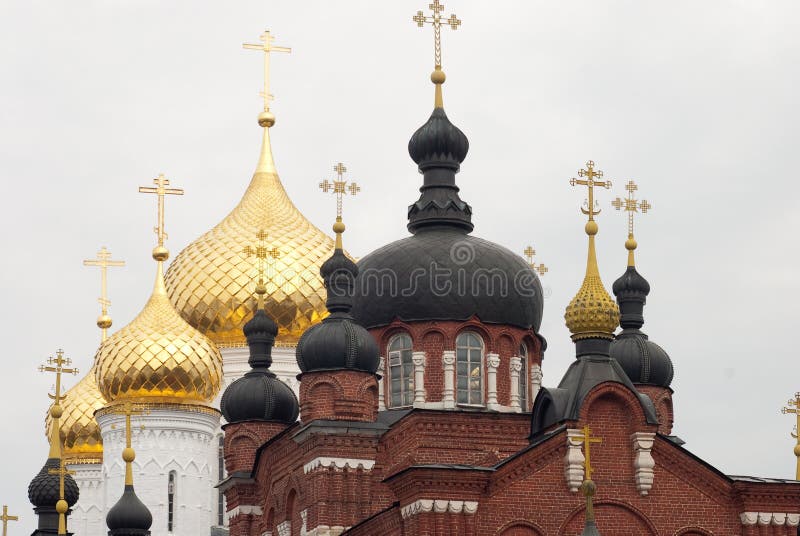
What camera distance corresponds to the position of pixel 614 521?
33531 mm

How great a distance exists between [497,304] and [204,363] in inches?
341

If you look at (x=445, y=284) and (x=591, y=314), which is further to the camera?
(x=445, y=284)

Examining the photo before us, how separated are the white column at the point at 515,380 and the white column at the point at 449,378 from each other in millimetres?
1065

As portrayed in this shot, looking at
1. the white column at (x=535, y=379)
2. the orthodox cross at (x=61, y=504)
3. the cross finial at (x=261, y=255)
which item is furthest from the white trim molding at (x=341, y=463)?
the cross finial at (x=261, y=255)

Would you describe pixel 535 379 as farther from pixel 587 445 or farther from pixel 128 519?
pixel 587 445

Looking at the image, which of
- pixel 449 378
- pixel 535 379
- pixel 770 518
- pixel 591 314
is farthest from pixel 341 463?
pixel 770 518

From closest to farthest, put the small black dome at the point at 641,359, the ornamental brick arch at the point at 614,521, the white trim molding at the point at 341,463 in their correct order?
the ornamental brick arch at the point at 614,521 → the white trim molding at the point at 341,463 → the small black dome at the point at 641,359

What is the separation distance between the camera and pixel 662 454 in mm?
33969

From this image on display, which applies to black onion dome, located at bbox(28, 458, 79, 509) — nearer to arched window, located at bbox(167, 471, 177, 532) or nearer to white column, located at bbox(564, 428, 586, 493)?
arched window, located at bbox(167, 471, 177, 532)

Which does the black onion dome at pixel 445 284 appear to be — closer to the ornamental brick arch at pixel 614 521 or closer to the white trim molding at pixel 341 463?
the white trim molding at pixel 341 463

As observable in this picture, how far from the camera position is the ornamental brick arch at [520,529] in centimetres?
3306

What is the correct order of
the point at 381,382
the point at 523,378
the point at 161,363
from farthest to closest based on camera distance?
the point at 161,363
the point at 523,378
the point at 381,382

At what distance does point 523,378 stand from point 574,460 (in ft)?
23.3

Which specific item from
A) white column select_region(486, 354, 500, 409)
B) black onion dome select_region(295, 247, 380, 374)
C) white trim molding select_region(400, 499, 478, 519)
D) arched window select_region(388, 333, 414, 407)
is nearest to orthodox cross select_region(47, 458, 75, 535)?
black onion dome select_region(295, 247, 380, 374)
